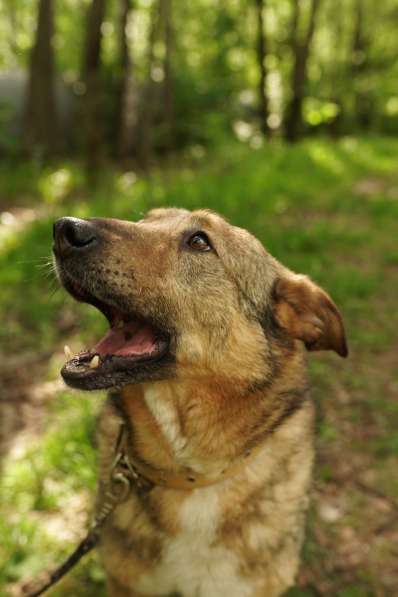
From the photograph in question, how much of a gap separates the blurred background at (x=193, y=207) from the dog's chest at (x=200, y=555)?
Answer: 0.66 m

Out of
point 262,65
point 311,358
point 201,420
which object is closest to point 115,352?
point 201,420

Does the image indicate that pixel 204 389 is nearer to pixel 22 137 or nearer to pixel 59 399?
pixel 59 399

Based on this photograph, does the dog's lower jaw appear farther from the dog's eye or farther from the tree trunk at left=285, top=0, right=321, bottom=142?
the tree trunk at left=285, top=0, right=321, bottom=142

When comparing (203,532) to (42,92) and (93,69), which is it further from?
(42,92)

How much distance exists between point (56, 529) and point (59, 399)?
106 centimetres

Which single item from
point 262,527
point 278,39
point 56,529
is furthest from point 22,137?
point 262,527

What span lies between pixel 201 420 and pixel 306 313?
711mm

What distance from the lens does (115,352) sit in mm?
2418

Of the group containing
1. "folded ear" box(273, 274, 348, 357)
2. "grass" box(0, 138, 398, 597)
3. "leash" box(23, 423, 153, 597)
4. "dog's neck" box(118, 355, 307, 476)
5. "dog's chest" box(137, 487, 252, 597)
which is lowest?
"grass" box(0, 138, 398, 597)

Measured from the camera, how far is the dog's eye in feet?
8.84

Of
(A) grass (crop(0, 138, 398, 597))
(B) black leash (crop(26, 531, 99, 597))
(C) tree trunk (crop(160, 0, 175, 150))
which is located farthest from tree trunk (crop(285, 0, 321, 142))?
(B) black leash (crop(26, 531, 99, 597))

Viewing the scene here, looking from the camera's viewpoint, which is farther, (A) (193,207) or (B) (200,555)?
(A) (193,207)

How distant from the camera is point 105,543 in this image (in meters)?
2.77

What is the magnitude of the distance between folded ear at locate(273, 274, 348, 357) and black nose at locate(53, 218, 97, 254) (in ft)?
3.10
